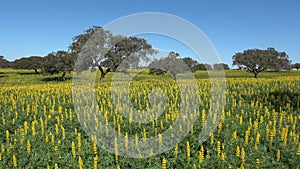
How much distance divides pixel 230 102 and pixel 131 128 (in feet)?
19.5

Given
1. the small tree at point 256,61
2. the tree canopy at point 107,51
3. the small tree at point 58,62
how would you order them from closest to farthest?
1. the tree canopy at point 107,51
2. the small tree at point 58,62
3. the small tree at point 256,61

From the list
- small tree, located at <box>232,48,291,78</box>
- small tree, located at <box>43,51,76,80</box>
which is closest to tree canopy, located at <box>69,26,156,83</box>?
small tree, located at <box>43,51,76,80</box>

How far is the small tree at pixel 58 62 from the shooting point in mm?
43844

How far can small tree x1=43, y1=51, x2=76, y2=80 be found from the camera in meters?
43.8

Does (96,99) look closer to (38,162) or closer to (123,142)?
(123,142)

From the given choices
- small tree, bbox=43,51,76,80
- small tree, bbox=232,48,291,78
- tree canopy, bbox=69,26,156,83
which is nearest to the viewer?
tree canopy, bbox=69,26,156,83

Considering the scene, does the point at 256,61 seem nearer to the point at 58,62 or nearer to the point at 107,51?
the point at 107,51

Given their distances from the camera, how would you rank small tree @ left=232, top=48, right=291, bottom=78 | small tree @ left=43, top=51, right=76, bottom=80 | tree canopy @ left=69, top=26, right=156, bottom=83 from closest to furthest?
tree canopy @ left=69, top=26, right=156, bottom=83
small tree @ left=43, top=51, right=76, bottom=80
small tree @ left=232, top=48, right=291, bottom=78

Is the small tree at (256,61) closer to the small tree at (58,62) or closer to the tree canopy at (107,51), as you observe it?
the tree canopy at (107,51)

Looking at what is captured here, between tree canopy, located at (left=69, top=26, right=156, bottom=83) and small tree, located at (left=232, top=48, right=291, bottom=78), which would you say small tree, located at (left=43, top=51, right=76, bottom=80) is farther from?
small tree, located at (left=232, top=48, right=291, bottom=78)

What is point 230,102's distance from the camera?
41.0 ft

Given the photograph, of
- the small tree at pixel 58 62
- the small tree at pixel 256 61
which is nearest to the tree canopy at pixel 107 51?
the small tree at pixel 58 62

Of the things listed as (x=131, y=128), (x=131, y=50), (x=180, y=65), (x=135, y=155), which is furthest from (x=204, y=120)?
(x=180, y=65)

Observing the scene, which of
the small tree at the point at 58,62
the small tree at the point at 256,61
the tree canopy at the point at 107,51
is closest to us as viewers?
the tree canopy at the point at 107,51
